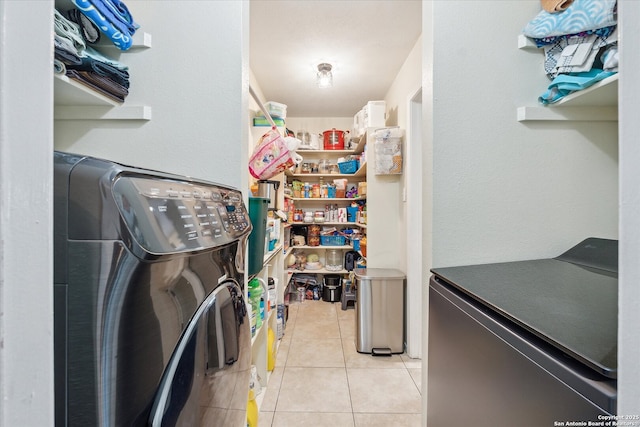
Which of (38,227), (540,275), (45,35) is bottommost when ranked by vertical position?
(540,275)

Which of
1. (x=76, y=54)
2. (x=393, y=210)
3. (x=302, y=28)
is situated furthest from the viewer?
(x=393, y=210)

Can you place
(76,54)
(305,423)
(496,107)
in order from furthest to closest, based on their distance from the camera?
(305,423), (496,107), (76,54)

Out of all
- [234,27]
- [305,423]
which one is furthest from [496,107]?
[305,423]

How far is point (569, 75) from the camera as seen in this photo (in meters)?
1.00

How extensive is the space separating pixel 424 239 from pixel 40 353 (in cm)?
113

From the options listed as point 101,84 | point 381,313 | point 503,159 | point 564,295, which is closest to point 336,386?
point 381,313

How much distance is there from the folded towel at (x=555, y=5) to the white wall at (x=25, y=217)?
142cm

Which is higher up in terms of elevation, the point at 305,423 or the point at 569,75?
the point at 569,75

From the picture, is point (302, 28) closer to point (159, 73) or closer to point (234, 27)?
point (234, 27)

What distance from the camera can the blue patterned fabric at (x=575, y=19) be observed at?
87 centimetres

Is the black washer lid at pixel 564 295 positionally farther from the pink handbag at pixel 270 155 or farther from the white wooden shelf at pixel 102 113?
the white wooden shelf at pixel 102 113

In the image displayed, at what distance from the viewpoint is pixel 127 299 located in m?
0.41

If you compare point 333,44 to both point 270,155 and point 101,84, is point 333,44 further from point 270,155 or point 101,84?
point 101,84

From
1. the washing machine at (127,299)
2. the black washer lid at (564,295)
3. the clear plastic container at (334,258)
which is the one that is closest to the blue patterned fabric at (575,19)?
the black washer lid at (564,295)
